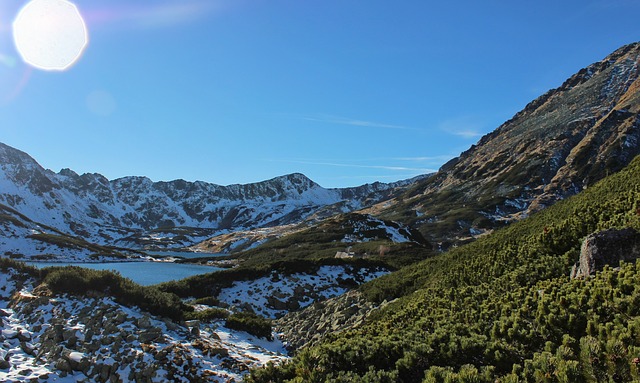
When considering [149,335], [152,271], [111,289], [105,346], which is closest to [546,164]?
[152,271]

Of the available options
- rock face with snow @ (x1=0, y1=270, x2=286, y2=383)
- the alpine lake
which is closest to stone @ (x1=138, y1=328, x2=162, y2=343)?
rock face with snow @ (x1=0, y1=270, x2=286, y2=383)

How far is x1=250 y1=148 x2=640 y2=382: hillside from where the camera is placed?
756 centimetres

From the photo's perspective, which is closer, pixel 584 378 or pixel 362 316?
pixel 584 378

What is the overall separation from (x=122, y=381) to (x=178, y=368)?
2004 mm

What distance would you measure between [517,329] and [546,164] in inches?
6575

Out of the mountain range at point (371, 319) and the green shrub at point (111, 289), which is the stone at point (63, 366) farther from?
the green shrub at point (111, 289)

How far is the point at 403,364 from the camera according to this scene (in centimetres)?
1030

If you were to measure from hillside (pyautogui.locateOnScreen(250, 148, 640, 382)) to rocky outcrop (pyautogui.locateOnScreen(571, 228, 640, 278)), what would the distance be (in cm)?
47

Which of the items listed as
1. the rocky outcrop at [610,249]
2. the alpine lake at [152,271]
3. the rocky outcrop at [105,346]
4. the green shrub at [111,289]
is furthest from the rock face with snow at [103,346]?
the alpine lake at [152,271]

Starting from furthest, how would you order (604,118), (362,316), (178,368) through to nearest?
(604,118) < (362,316) < (178,368)

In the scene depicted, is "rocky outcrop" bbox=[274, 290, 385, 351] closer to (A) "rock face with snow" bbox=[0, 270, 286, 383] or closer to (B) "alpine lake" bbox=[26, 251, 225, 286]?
(A) "rock face with snow" bbox=[0, 270, 286, 383]

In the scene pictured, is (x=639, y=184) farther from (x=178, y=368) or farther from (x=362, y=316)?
(x=178, y=368)

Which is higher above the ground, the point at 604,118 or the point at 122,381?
the point at 604,118

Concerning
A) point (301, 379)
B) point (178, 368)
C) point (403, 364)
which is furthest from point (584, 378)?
point (178, 368)
